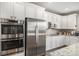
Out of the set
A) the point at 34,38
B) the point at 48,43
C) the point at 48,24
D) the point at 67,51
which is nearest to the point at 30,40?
the point at 34,38

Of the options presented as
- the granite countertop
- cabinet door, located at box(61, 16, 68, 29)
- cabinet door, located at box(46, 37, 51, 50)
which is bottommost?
the granite countertop

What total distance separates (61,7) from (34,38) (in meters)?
0.74

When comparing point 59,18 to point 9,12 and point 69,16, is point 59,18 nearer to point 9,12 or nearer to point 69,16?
point 69,16

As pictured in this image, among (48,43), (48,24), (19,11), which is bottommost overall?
(48,43)

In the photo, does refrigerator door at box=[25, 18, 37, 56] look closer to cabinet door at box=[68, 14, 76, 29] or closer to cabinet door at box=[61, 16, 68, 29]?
cabinet door at box=[61, 16, 68, 29]

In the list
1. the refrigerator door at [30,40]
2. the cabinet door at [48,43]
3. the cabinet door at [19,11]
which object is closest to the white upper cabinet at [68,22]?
the cabinet door at [48,43]

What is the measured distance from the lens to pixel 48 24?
6.49 feet

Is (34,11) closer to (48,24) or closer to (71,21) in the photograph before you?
(48,24)

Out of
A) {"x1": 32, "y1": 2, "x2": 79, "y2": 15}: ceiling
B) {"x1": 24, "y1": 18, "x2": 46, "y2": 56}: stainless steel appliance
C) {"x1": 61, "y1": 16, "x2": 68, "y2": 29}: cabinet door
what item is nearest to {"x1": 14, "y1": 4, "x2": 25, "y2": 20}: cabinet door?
{"x1": 24, "y1": 18, "x2": 46, "y2": 56}: stainless steel appliance

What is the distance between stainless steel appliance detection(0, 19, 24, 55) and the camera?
72.8 inches

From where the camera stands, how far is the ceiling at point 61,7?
1.90 meters

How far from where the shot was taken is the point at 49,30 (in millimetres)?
1987

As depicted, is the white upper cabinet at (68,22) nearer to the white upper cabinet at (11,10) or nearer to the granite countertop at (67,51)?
the granite countertop at (67,51)

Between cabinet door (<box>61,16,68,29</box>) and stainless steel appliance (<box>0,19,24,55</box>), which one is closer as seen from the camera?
stainless steel appliance (<box>0,19,24,55</box>)
